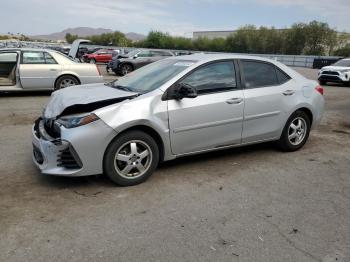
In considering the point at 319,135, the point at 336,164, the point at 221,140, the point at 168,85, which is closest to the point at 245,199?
the point at 221,140

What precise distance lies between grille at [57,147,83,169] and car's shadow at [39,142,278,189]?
32 centimetres

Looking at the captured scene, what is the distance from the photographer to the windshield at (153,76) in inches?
203

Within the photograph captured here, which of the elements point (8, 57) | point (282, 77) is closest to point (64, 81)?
point (8, 57)

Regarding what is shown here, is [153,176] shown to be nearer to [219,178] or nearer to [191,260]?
[219,178]

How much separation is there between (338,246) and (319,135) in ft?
14.9

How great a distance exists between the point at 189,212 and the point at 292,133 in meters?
2.89

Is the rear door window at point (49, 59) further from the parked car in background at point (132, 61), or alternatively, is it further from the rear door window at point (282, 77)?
the parked car in background at point (132, 61)

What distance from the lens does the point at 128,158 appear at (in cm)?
462

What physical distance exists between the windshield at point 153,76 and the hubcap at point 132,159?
759 mm

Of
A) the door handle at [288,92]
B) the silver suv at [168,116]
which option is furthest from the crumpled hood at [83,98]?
the door handle at [288,92]

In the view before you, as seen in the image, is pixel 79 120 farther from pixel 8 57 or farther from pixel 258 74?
pixel 8 57

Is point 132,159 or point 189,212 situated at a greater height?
point 132,159

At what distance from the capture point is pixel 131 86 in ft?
17.9

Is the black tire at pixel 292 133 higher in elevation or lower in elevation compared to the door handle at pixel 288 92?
lower
